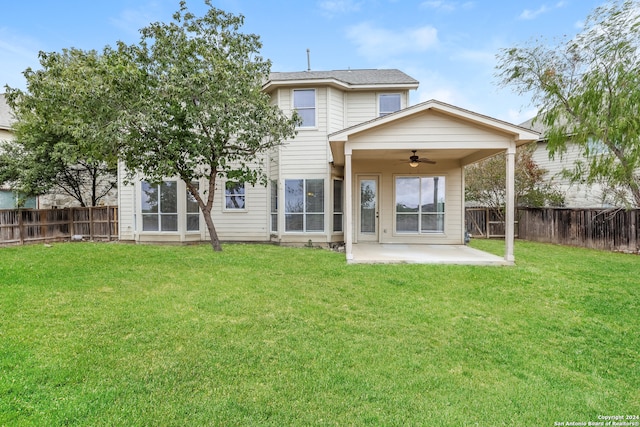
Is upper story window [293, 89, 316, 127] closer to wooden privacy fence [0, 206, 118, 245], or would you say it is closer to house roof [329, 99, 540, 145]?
house roof [329, 99, 540, 145]

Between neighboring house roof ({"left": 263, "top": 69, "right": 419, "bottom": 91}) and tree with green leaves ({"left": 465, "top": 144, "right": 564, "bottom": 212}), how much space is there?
6.28 meters

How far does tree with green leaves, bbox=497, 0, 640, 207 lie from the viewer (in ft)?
28.9

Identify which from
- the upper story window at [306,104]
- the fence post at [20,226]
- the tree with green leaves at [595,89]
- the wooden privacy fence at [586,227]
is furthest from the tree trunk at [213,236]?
the wooden privacy fence at [586,227]

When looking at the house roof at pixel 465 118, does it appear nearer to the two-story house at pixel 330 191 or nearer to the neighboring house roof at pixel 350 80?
the two-story house at pixel 330 191

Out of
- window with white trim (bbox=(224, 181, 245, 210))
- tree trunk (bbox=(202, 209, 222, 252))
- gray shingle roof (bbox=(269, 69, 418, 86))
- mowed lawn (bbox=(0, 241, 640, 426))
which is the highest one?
gray shingle roof (bbox=(269, 69, 418, 86))

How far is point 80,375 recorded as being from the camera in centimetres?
291

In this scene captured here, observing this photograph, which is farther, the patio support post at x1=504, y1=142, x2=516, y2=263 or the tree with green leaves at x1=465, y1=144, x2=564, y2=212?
the tree with green leaves at x1=465, y1=144, x2=564, y2=212

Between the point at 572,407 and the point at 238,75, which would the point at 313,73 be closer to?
the point at 238,75

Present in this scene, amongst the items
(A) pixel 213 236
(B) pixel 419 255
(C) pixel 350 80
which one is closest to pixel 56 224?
(A) pixel 213 236

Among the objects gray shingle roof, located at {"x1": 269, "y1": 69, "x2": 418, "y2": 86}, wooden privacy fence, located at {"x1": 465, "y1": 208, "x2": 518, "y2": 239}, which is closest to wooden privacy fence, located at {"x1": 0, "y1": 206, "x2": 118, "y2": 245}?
gray shingle roof, located at {"x1": 269, "y1": 69, "x2": 418, "y2": 86}

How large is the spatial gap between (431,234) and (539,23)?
8167 millimetres

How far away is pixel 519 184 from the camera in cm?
1452

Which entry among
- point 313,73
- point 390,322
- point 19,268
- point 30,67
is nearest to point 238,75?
point 313,73

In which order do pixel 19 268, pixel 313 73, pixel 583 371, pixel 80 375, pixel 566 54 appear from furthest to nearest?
pixel 313 73 < pixel 566 54 < pixel 19 268 < pixel 583 371 < pixel 80 375
